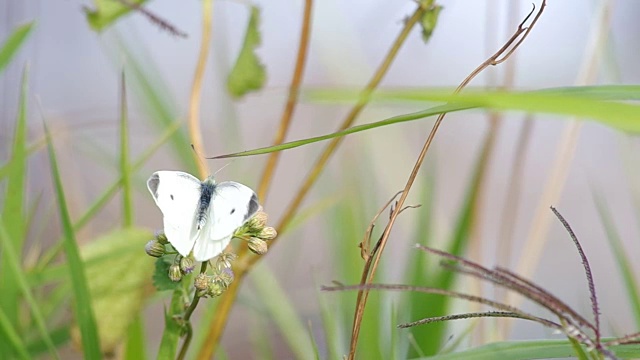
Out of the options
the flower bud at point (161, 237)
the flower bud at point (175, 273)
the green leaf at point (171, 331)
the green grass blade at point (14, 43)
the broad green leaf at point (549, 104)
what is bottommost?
the green leaf at point (171, 331)

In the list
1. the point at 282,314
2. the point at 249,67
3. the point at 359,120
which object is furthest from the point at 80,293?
the point at 359,120

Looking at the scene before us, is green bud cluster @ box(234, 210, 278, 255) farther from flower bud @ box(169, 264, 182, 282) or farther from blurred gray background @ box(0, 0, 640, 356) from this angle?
blurred gray background @ box(0, 0, 640, 356)

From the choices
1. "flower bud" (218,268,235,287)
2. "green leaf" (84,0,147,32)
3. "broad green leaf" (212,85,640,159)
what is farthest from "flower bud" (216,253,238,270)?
"green leaf" (84,0,147,32)

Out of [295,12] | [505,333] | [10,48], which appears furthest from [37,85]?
[505,333]

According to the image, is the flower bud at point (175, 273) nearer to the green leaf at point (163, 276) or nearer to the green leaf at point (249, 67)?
the green leaf at point (163, 276)

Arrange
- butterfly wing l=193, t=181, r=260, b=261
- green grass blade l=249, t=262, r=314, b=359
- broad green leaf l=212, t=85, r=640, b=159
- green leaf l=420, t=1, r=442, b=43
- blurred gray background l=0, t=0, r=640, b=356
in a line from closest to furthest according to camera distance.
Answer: broad green leaf l=212, t=85, r=640, b=159
butterfly wing l=193, t=181, r=260, b=261
green leaf l=420, t=1, r=442, b=43
green grass blade l=249, t=262, r=314, b=359
blurred gray background l=0, t=0, r=640, b=356

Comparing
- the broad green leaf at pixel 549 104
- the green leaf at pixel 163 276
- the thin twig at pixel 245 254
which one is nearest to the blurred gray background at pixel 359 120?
the thin twig at pixel 245 254
